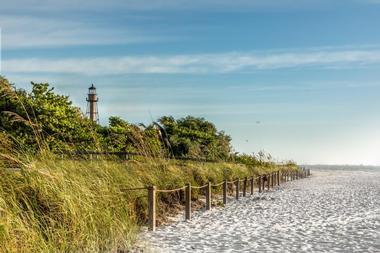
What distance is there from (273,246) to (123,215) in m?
2.74

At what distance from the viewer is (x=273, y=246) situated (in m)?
9.83

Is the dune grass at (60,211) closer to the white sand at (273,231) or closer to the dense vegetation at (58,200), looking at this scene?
the dense vegetation at (58,200)

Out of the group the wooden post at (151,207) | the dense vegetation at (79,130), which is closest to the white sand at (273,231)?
the wooden post at (151,207)

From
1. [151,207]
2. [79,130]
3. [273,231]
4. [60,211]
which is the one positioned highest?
[79,130]

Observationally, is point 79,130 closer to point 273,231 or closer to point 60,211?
point 273,231

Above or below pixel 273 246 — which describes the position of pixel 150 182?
above

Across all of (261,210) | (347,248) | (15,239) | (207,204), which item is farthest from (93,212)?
(261,210)

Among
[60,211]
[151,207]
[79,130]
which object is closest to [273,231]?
[151,207]

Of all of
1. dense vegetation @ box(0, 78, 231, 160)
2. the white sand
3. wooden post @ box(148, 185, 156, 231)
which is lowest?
the white sand

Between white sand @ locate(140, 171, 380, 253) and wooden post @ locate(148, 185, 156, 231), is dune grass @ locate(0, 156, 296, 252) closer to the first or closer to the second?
white sand @ locate(140, 171, 380, 253)

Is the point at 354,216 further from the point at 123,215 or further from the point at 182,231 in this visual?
the point at 123,215

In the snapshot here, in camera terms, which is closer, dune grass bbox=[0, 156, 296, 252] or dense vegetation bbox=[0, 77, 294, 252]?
dune grass bbox=[0, 156, 296, 252]

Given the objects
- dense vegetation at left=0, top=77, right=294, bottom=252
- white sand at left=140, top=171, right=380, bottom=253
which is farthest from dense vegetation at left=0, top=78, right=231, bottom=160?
white sand at left=140, top=171, right=380, bottom=253

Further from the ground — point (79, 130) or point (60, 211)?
point (79, 130)
